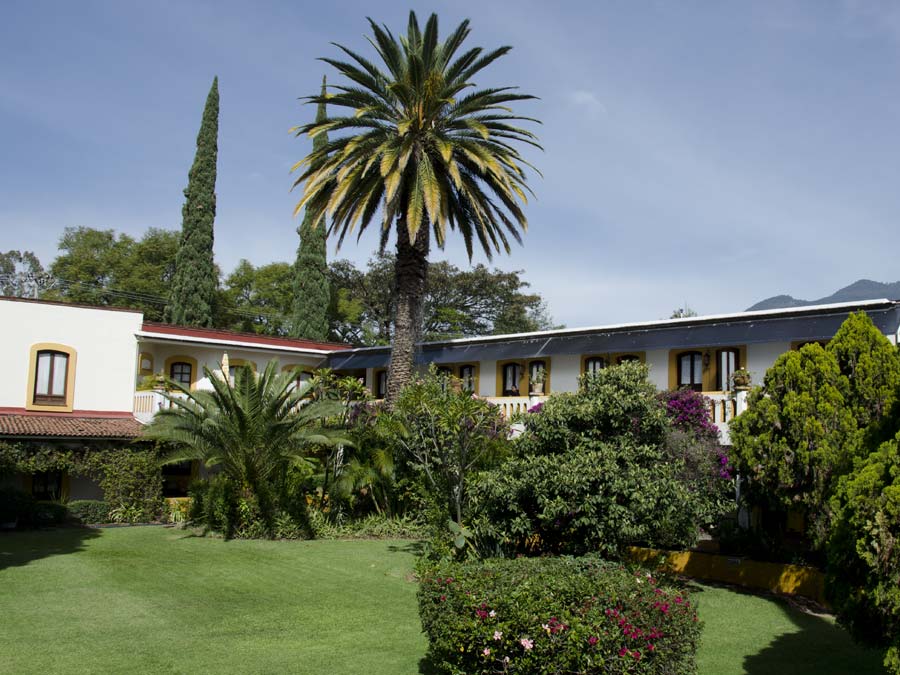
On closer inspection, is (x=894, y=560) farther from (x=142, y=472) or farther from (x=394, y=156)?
(x=142, y=472)

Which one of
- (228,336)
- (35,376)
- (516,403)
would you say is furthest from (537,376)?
(35,376)

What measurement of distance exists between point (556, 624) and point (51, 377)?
71.1 ft

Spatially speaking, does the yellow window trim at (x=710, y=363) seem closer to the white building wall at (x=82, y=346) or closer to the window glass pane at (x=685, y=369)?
the window glass pane at (x=685, y=369)

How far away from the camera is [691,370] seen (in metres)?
21.5

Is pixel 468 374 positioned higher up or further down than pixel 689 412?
higher up

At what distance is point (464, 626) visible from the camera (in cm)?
686

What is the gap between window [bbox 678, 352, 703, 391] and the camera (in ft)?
69.6

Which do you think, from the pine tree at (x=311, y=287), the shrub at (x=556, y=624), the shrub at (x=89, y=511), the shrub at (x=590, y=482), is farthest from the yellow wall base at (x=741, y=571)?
the pine tree at (x=311, y=287)

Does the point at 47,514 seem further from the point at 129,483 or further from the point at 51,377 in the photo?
the point at 51,377

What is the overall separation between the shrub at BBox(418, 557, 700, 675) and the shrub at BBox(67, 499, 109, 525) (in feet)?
55.2

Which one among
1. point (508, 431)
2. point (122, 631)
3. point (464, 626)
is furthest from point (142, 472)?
point (464, 626)

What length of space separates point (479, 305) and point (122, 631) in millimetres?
38580

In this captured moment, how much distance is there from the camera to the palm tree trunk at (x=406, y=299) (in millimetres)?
21844

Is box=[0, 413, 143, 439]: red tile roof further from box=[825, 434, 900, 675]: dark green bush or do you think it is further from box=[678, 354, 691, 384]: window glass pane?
box=[825, 434, 900, 675]: dark green bush
